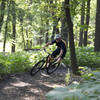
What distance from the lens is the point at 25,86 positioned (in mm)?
7141

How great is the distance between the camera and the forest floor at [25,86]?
19.8 ft

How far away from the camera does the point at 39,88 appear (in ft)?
22.9

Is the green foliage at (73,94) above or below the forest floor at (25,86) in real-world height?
above

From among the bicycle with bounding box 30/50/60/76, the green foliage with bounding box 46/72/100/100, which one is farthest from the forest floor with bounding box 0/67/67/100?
the green foliage with bounding box 46/72/100/100

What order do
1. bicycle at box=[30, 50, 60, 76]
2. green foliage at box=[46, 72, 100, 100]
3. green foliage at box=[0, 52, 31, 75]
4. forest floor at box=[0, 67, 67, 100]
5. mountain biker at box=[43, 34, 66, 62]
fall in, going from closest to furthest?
green foliage at box=[46, 72, 100, 100]
forest floor at box=[0, 67, 67, 100]
green foliage at box=[0, 52, 31, 75]
mountain biker at box=[43, 34, 66, 62]
bicycle at box=[30, 50, 60, 76]

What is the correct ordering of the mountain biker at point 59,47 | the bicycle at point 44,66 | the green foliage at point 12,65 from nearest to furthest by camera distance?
the green foliage at point 12,65
the mountain biker at point 59,47
the bicycle at point 44,66

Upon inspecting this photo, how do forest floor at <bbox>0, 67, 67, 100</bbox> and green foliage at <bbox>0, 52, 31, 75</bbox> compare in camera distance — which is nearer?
forest floor at <bbox>0, 67, 67, 100</bbox>

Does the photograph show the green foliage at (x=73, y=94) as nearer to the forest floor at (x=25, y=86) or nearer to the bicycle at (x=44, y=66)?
the forest floor at (x=25, y=86)

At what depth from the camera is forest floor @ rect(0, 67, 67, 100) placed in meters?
6.04

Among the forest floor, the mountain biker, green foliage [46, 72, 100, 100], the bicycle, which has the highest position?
the mountain biker

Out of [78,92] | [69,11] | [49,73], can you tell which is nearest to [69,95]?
[78,92]

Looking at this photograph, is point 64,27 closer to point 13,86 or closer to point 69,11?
point 69,11

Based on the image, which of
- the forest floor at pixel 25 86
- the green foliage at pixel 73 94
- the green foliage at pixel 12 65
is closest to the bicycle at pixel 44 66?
the forest floor at pixel 25 86

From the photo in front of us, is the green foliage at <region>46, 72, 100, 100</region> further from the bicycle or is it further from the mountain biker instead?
the bicycle
